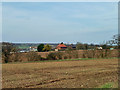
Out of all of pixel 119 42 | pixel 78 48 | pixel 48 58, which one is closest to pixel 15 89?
pixel 119 42

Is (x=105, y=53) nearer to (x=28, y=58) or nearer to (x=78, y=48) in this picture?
(x=78, y=48)

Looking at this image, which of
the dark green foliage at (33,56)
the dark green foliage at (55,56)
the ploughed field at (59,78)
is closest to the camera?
the ploughed field at (59,78)

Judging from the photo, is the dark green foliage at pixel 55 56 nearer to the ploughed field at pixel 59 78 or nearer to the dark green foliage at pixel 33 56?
the dark green foliage at pixel 33 56

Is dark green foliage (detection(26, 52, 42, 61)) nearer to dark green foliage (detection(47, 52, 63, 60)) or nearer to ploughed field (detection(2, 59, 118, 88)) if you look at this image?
dark green foliage (detection(47, 52, 63, 60))

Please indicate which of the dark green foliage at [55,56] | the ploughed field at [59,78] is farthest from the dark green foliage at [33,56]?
the ploughed field at [59,78]

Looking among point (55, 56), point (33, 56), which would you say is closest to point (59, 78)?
point (33, 56)

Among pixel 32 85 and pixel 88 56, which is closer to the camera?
pixel 32 85

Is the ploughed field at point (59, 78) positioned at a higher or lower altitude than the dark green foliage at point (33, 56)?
lower

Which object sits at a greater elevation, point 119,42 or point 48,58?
point 119,42

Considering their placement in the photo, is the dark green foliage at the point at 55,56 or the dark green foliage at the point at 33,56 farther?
the dark green foliage at the point at 55,56

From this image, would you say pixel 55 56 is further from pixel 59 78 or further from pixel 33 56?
pixel 59 78

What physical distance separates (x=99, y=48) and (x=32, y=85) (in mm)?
31136

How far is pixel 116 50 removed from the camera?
134ft

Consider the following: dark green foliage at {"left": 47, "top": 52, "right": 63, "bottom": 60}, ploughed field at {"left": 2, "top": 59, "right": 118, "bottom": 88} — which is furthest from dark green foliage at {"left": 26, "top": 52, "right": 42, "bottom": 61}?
ploughed field at {"left": 2, "top": 59, "right": 118, "bottom": 88}
